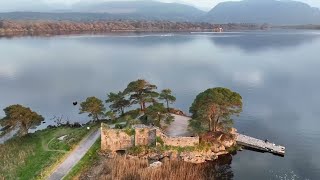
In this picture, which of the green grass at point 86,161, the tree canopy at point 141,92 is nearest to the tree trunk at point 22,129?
the green grass at point 86,161

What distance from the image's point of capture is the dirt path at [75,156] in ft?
110

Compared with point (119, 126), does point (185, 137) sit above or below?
below

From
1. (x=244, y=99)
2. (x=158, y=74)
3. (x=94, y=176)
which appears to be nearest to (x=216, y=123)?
(x=94, y=176)

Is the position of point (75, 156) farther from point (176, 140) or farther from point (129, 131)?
point (176, 140)

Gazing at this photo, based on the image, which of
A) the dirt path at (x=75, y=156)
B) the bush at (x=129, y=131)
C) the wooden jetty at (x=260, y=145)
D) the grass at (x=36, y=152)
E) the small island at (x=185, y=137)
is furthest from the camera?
the wooden jetty at (x=260, y=145)

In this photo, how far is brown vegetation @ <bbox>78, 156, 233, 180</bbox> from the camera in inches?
1299

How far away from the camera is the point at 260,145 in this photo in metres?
42.3

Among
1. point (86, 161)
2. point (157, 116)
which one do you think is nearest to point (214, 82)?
point (157, 116)

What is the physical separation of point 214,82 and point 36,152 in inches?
1958

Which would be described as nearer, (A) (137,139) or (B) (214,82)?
(A) (137,139)

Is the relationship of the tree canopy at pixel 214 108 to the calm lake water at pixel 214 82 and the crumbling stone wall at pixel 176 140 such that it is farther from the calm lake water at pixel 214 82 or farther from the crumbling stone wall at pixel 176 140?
the calm lake water at pixel 214 82

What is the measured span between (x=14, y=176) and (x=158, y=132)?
13526 mm

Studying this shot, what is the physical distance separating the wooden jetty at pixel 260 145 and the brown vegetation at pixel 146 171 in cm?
610

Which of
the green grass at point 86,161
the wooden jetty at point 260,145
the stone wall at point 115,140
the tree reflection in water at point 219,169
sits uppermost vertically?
the stone wall at point 115,140
